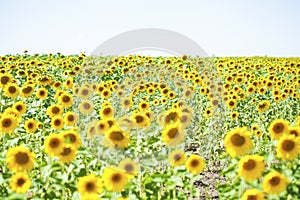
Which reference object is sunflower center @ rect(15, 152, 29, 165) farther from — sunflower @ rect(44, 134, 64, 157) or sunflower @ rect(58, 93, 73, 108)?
sunflower @ rect(58, 93, 73, 108)

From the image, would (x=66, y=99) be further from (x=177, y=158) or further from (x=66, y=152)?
(x=177, y=158)

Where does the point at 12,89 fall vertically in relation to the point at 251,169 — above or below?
above

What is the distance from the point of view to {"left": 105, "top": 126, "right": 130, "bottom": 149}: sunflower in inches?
207

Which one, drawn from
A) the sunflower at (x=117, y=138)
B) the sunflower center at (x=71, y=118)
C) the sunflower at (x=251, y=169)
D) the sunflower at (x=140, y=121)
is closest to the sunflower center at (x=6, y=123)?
the sunflower center at (x=71, y=118)

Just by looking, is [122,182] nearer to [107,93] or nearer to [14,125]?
[14,125]

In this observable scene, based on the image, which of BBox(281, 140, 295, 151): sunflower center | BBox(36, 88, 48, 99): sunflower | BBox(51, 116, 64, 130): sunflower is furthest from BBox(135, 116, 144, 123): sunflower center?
BBox(36, 88, 48, 99): sunflower

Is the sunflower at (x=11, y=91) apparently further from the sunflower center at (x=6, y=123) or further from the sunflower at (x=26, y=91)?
the sunflower center at (x=6, y=123)

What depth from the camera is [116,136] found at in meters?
5.25

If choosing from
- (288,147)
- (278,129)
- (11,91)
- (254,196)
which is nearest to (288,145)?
(288,147)

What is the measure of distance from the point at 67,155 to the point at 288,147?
2.46m

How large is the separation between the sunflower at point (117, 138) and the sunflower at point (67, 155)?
43 cm

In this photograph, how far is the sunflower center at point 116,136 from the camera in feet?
17.2

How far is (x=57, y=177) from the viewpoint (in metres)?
4.93

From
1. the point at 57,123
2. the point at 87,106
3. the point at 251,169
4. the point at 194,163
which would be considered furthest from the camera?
the point at 87,106
